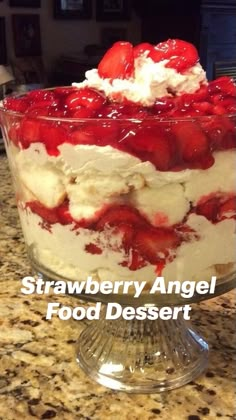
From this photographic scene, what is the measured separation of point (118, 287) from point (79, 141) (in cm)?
15

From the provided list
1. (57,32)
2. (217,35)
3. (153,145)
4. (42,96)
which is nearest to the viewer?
(153,145)

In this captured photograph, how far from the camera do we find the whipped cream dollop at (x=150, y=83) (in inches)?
22.4

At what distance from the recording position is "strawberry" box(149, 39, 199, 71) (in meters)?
0.61

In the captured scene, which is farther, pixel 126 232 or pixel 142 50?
pixel 142 50

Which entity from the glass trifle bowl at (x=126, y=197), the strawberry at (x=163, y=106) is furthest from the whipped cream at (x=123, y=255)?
the strawberry at (x=163, y=106)

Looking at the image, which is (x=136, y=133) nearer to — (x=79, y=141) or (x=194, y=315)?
(x=79, y=141)

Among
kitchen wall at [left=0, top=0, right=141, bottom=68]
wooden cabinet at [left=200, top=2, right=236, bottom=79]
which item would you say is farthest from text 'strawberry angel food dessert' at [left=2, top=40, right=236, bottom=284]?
wooden cabinet at [left=200, top=2, right=236, bottom=79]

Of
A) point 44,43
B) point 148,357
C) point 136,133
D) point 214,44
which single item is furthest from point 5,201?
point 214,44

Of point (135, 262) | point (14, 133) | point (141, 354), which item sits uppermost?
point (14, 133)

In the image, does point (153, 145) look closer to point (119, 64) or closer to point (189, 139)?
point (189, 139)

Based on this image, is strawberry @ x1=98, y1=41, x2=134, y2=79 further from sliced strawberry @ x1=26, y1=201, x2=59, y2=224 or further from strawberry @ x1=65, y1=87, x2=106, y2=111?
sliced strawberry @ x1=26, y1=201, x2=59, y2=224

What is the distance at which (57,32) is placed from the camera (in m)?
2.02

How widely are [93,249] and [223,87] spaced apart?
23 cm

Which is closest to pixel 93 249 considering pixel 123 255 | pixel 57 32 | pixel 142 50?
pixel 123 255
